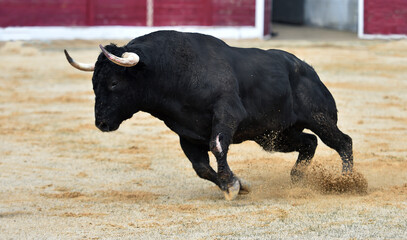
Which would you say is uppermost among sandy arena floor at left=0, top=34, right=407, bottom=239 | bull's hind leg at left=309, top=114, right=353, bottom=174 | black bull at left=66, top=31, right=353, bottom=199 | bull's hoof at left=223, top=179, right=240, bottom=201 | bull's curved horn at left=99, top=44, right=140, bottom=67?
bull's curved horn at left=99, top=44, right=140, bottom=67

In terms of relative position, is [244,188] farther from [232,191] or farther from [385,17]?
[385,17]

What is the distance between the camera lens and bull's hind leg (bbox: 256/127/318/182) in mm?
5991

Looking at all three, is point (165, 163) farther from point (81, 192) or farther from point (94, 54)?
point (94, 54)

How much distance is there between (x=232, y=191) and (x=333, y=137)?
1.14m

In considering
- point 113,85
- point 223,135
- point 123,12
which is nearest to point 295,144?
point 223,135

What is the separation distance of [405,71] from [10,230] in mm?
9075

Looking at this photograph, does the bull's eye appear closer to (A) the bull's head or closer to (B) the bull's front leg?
(A) the bull's head

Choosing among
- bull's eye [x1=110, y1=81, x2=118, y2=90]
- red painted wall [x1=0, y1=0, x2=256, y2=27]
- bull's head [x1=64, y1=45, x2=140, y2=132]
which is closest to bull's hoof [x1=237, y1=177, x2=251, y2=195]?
bull's head [x1=64, y1=45, x2=140, y2=132]

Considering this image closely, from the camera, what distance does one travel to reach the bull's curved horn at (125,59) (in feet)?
16.4

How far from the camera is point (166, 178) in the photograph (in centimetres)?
666

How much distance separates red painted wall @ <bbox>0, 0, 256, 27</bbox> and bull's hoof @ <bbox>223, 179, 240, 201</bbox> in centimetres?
1245

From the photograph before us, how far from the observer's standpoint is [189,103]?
5.34 meters

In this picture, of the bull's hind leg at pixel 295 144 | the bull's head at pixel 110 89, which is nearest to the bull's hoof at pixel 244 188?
the bull's hind leg at pixel 295 144

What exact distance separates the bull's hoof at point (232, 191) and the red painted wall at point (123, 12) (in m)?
12.4
